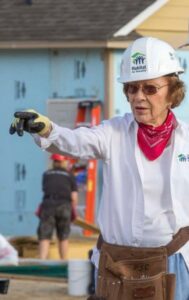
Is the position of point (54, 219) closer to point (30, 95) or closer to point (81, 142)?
point (30, 95)

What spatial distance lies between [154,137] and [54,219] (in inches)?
347

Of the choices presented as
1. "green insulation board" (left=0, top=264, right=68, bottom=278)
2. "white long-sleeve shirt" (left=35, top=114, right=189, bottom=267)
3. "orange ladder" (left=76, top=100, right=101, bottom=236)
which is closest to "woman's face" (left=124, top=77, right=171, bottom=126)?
"white long-sleeve shirt" (left=35, top=114, right=189, bottom=267)

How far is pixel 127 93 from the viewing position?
5035mm

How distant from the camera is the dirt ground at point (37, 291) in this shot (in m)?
10.3

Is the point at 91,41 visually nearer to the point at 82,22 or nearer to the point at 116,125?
the point at 82,22

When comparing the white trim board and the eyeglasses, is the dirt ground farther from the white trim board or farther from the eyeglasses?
the white trim board

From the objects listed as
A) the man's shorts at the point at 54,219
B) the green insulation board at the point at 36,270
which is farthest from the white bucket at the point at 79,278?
the man's shorts at the point at 54,219

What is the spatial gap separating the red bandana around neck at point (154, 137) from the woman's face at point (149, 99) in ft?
0.09

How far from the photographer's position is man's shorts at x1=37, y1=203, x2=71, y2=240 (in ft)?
44.4

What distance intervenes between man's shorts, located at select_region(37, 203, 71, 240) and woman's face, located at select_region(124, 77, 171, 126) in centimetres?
857

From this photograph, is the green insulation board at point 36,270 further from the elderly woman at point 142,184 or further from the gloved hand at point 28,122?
the gloved hand at point 28,122

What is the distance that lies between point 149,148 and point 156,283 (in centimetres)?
59

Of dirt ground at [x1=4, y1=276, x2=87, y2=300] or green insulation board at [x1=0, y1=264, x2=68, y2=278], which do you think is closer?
dirt ground at [x1=4, y1=276, x2=87, y2=300]

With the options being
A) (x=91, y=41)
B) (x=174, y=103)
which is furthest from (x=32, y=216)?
(x=174, y=103)
